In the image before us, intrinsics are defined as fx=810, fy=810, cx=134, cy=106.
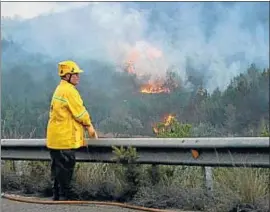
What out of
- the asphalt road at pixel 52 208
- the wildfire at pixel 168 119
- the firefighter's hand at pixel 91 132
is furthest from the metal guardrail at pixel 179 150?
the wildfire at pixel 168 119

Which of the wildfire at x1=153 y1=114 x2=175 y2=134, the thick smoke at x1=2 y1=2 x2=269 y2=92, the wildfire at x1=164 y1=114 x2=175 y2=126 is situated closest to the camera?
the wildfire at x1=153 y1=114 x2=175 y2=134

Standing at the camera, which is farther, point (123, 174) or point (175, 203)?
point (123, 174)

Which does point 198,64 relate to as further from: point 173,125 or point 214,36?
point 173,125

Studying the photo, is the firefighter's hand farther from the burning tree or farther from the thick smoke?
the thick smoke

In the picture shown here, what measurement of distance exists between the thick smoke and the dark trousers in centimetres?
386

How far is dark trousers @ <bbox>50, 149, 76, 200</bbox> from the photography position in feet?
31.1

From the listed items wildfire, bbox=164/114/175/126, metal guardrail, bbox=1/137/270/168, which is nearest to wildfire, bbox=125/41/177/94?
wildfire, bbox=164/114/175/126

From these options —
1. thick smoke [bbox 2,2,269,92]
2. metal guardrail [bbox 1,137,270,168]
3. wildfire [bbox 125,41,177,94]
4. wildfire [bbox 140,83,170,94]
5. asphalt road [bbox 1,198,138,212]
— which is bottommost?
asphalt road [bbox 1,198,138,212]

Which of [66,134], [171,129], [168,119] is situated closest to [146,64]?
[168,119]

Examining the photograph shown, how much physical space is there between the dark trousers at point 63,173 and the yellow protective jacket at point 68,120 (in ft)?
0.32

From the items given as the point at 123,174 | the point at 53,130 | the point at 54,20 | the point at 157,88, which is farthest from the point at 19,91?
the point at 123,174

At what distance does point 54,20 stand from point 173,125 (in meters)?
5.40

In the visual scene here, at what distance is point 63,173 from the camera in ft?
31.2

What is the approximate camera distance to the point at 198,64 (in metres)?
13.3
